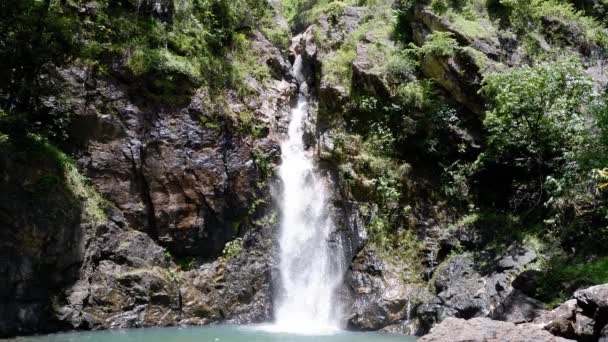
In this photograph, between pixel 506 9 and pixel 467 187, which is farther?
pixel 506 9

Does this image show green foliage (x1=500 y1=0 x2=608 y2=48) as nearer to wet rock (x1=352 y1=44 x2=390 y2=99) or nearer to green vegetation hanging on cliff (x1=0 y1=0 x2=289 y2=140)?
wet rock (x1=352 y1=44 x2=390 y2=99)

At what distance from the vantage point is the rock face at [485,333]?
8.19 meters

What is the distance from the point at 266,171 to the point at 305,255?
3.08 metres

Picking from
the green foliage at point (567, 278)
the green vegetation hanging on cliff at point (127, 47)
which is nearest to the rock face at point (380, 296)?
the green foliage at point (567, 278)

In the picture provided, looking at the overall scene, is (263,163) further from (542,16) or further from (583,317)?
(542,16)

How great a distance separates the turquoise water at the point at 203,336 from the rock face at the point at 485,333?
477 cm

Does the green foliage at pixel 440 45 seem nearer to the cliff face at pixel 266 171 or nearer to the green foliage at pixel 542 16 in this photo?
the cliff face at pixel 266 171

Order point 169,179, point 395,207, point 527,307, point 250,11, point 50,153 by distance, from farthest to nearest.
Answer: point 250,11 < point 395,207 < point 169,179 < point 50,153 < point 527,307

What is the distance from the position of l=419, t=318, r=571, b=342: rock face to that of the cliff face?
397 cm

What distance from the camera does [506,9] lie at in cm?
1972

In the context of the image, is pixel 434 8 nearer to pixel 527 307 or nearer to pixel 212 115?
pixel 212 115

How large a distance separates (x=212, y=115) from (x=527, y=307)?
1086cm

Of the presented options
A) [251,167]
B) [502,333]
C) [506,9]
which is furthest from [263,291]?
[506,9]

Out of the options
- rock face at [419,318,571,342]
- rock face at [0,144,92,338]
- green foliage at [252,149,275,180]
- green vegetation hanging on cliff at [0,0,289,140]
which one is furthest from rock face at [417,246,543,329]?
green vegetation hanging on cliff at [0,0,289,140]
